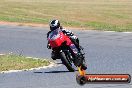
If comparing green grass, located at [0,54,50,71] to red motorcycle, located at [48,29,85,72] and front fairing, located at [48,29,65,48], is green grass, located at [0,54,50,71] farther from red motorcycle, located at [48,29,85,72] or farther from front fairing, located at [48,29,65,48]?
front fairing, located at [48,29,65,48]

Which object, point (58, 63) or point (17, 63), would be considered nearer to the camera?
point (17, 63)

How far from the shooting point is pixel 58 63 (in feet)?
59.5

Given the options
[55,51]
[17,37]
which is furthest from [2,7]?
[55,51]

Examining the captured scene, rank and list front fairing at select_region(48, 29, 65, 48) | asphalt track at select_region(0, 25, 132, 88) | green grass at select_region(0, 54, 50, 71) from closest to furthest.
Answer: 1. front fairing at select_region(48, 29, 65, 48)
2. asphalt track at select_region(0, 25, 132, 88)
3. green grass at select_region(0, 54, 50, 71)

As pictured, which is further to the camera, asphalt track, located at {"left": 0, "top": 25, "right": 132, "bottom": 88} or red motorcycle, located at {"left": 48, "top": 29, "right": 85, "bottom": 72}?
asphalt track, located at {"left": 0, "top": 25, "right": 132, "bottom": 88}

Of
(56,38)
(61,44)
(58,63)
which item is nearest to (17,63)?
(58,63)

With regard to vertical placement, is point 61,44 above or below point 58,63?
above

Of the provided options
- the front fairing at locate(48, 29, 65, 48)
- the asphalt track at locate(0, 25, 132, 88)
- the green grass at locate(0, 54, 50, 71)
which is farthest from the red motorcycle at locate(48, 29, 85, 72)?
the green grass at locate(0, 54, 50, 71)

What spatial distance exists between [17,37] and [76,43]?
82.9 ft

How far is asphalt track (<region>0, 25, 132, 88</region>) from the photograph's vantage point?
12.9 metres

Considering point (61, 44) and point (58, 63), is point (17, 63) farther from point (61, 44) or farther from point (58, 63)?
point (61, 44)

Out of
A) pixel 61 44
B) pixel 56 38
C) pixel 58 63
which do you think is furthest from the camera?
pixel 58 63

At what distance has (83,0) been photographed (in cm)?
8344

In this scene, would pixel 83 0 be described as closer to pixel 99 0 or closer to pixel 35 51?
pixel 99 0
